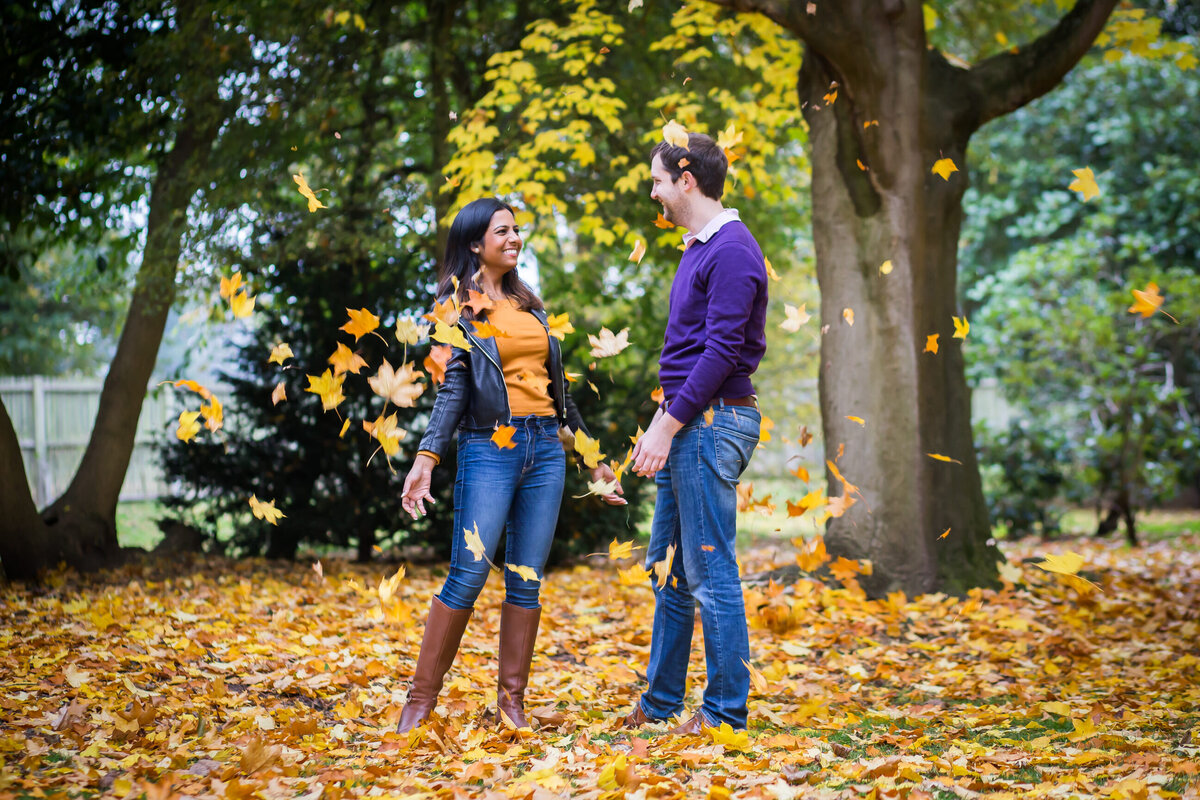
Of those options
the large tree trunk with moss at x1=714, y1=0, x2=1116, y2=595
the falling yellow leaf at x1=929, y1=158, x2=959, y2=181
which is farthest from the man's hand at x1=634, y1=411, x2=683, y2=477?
the falling yellow leaf at x1=929, y1=158, x2=959, y2=181

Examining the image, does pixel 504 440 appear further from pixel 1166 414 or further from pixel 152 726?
pixel 1166 414

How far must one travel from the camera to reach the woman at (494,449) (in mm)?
3025

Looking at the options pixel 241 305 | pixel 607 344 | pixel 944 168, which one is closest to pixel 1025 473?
pixel 944 168

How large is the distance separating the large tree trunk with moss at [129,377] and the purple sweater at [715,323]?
15.6ft

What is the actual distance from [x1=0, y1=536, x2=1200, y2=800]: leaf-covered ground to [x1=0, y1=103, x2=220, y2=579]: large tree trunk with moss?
51cm

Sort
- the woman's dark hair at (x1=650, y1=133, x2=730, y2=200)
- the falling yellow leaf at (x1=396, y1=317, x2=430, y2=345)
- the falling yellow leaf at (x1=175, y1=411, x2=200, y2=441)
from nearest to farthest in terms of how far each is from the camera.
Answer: the woman's dark hair at (x1=650, y1=133, x2=730, y2=200) → the falling yellow leaf at (x1=396, y1=317, x2=430, y2=345) → the falling yellow leaf at (x1=175, y1=411, x2=200, y2=441)

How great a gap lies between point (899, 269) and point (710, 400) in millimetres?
3116

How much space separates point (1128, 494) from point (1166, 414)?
3.46 ft

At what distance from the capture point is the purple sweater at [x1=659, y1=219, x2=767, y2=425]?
9.04 feet

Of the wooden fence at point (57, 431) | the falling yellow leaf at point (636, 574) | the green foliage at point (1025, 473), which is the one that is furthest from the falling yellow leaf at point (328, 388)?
the wooden fence at point (57, 431)

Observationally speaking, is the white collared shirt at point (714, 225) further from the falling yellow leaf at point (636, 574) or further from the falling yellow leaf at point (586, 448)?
the falling yellow leaf at point (636, 574)

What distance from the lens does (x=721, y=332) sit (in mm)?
2756

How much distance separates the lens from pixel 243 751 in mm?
2795

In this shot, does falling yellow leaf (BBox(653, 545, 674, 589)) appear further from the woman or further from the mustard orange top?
the mustard orange top
